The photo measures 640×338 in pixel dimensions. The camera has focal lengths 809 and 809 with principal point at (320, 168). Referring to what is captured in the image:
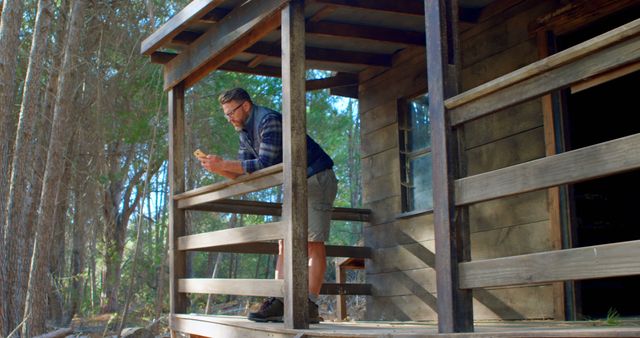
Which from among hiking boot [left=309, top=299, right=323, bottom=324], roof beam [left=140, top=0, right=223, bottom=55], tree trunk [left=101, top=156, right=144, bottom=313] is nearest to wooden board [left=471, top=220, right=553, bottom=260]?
hiking boot [left=309, top=299, right=323, bottom=324]

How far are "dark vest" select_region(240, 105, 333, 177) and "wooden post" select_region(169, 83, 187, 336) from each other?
1.33m

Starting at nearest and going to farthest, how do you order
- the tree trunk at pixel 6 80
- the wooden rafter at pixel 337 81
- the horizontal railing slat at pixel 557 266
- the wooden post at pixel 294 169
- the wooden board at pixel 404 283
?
the horizontal railing slat at pixel 557 266 < the wooden post at pixel 294 169 < the wooden board at pixel 404 283 < the wooden rafter at pixel 337 81 < the tree trunk at pixel 6 80

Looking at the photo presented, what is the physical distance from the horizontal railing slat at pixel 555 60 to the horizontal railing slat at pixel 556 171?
0.39 meters

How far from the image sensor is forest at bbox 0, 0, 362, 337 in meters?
11.1

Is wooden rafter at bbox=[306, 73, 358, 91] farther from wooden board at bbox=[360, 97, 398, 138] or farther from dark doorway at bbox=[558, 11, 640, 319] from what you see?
dark doorway at bbox=[558, 11, 640, 319]

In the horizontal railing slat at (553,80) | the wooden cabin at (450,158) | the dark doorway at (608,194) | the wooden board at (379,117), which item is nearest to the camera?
the horizontal railing slat at (553,80)

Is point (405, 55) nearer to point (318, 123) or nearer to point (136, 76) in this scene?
point (136, 76)

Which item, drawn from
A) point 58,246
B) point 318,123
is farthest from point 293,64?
point 318,123

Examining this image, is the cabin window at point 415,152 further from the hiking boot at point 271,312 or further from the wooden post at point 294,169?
the wooden post at point 294,169

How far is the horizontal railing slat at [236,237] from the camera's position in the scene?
222 inches

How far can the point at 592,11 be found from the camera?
5.72 m

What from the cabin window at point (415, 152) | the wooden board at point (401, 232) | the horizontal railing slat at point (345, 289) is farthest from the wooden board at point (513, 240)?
the horizontal railing slat at point (345, 289)

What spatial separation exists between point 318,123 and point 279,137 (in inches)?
855

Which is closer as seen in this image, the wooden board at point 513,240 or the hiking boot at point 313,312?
the hiking boot at point 313,312
